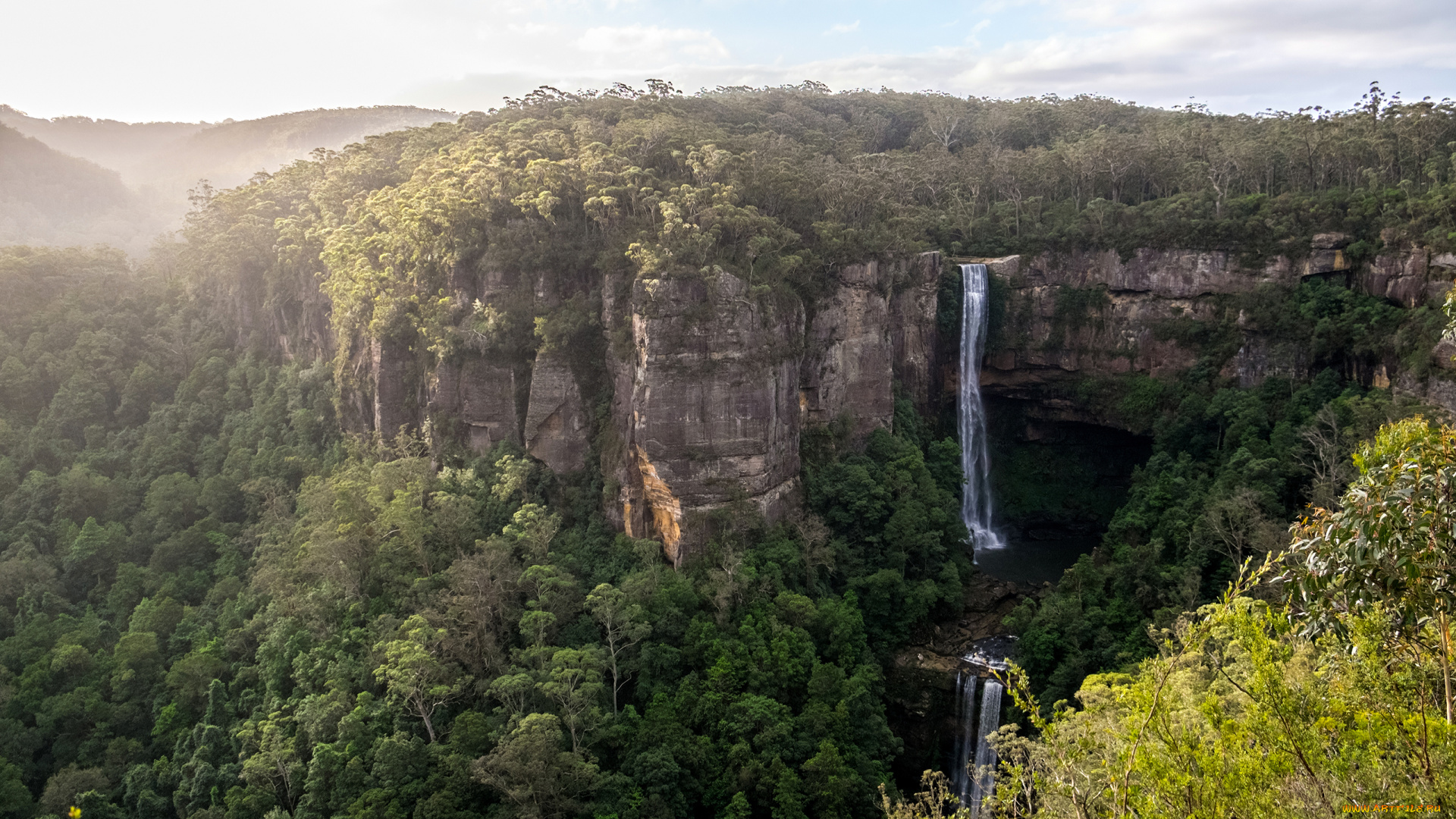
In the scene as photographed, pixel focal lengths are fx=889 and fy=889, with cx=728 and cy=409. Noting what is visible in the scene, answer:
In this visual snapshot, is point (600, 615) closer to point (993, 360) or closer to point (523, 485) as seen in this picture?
point (523, 485)

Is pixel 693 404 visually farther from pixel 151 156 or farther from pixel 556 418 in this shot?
pixel 151 156

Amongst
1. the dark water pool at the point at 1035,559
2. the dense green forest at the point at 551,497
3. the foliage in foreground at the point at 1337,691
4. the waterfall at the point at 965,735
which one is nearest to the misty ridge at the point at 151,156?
the dense green forest at the point at 551,497

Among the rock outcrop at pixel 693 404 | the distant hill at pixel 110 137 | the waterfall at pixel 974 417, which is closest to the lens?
the rock outcrop at pixel 693 404

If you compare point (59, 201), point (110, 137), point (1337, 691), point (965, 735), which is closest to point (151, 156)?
point (110, 137)

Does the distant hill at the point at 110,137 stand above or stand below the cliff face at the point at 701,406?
above

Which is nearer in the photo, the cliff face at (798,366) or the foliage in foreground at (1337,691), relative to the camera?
the foliage in foreground at (1337,691)

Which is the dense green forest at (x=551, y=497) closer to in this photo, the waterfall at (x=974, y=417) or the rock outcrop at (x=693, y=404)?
the rock outcrop at (x=693, y=404)
